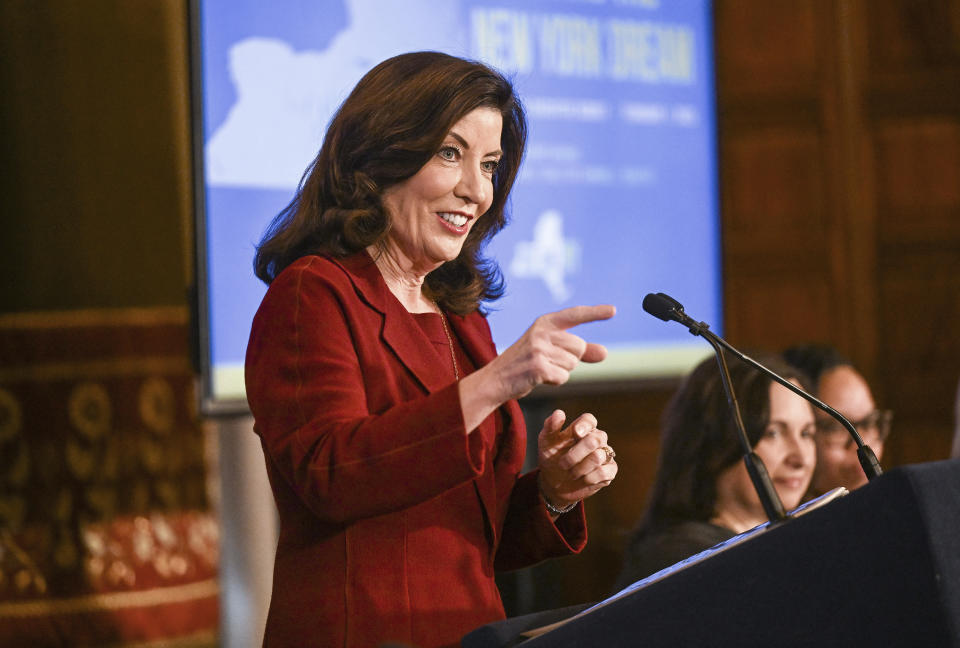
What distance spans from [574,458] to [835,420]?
4.30ft

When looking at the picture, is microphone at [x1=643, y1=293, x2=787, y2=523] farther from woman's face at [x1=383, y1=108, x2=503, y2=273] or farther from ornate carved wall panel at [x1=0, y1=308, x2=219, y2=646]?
ornate carved wall panel at [x1=0, y1=308, x2=219, y2=646]

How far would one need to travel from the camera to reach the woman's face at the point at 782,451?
2.06m

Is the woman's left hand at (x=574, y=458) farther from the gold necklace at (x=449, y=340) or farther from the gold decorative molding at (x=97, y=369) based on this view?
the gold decorative molding at (x=97, y=369)

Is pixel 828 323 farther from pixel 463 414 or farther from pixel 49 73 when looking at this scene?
pixel 463 414

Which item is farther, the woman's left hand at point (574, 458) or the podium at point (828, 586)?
the woman's left hand at point (574, 458)

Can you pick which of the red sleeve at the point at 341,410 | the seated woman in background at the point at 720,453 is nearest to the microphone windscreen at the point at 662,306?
the red sleeve at the point at 341,410

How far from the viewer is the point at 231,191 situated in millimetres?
2559

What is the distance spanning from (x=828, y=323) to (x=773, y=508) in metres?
3.83

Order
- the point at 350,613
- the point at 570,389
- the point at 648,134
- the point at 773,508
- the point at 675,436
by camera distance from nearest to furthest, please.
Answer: the point at 773,508
the point at 350,613
the point at 675,436
the point at 570,389
the point at 648,134

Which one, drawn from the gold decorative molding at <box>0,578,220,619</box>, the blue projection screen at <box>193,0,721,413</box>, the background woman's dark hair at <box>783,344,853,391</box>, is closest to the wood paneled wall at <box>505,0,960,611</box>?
the blue projection screen at <box>193,0,721,413</box>

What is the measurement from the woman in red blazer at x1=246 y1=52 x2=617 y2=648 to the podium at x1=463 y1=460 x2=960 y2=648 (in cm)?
25

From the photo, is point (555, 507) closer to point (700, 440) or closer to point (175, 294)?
point (700, 440)

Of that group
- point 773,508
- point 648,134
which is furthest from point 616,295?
point 773,508

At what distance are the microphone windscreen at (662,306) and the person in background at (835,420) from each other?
4.06 ft
